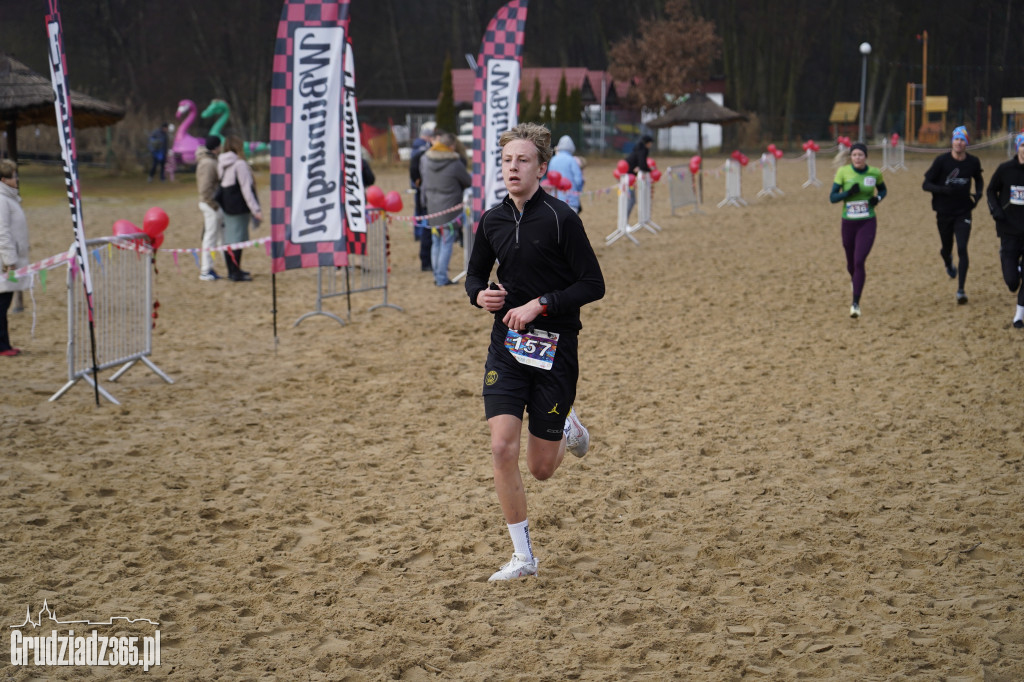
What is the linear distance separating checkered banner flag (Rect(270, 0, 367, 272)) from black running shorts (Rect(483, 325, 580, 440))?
530cm

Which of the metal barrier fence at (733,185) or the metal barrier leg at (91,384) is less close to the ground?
the metal barrier fence at (733,185)

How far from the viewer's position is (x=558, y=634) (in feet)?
14.0

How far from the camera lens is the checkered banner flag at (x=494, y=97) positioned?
12.9 metres

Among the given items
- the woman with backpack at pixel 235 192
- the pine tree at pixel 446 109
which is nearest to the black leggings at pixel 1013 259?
the woman with backpack at pixel 235 192

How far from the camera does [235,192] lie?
13477 millimetres

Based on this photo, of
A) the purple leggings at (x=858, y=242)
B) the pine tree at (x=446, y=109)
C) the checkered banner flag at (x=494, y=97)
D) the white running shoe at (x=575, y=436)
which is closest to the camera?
the white running shoe at (x=575, y=436)

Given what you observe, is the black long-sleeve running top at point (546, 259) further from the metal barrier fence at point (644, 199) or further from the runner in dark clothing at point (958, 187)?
the metal barrier fence at point (644, 199)

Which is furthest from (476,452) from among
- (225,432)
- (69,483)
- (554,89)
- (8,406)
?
(554,89)

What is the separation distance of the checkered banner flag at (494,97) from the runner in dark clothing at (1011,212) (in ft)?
19.2

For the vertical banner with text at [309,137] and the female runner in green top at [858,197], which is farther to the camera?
the female runner in green top at [858,197]

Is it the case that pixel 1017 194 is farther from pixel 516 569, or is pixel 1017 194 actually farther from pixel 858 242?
pixel 516 569

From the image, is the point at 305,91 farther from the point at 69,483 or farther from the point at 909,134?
the point at 909,134

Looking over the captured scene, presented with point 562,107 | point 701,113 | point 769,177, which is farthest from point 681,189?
point 562,107

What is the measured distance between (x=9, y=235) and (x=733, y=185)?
19941 millimetres
